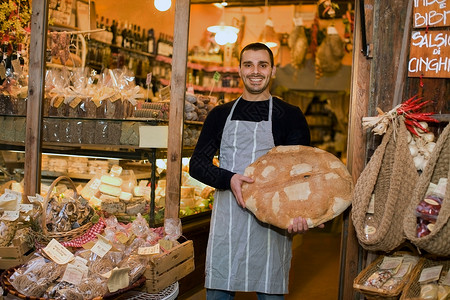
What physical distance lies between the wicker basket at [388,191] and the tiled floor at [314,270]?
2163 millimetres

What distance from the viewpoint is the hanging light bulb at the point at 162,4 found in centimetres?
381

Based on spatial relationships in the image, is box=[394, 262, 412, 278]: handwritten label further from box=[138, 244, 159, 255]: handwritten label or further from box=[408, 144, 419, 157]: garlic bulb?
box=[138, 244, 159, 255]: handwritten label

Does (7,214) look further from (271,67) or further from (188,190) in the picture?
(271,67)

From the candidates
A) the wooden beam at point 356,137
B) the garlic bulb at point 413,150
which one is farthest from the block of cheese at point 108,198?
the garlic bulb at point 413,150

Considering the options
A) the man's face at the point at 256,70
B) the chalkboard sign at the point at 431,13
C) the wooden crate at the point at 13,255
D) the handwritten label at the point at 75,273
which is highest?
the chalkboard sign at the point at 431,13

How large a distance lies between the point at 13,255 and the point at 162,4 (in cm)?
214

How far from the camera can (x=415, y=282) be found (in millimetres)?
2365

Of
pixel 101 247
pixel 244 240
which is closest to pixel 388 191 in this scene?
pixel 244 240

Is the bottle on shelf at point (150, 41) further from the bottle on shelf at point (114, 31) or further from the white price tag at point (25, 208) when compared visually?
the white price tag at point (25, 208)

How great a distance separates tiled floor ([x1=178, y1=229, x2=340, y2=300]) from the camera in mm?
4762

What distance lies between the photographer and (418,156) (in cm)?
240

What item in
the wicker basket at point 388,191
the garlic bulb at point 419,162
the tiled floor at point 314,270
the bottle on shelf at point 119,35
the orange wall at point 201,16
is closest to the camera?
the wicker basket at point 388,191

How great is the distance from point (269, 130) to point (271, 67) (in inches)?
14.1

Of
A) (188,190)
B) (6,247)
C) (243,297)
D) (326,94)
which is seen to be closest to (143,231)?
(6,247)
